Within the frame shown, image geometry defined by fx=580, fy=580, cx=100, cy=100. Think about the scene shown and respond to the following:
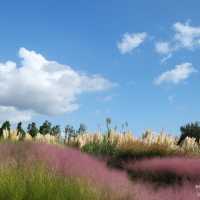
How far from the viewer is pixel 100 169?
10.9 m

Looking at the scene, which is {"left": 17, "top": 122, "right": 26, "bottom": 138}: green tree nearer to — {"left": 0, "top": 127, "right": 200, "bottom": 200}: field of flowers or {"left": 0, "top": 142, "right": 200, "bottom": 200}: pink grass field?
{"left": 0, "top": 127, "right": 200, "bottom": 200}: field of flowers

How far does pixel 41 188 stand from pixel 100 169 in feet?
10.7

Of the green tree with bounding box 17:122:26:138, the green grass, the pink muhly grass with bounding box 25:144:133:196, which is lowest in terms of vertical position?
the green grass

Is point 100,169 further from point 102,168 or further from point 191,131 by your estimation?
point 191,131

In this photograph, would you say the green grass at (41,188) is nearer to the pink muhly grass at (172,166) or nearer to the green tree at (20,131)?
the pink muhly grass at (172,166)

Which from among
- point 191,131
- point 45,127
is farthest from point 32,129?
point 191,131

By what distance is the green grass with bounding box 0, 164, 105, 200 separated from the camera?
7578 mm

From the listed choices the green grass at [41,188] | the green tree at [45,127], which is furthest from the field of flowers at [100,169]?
the green tree at [45,127]

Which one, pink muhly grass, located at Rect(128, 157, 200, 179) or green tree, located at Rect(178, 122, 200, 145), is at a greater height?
green tree, located at Rect(178, 122, 200, 145)

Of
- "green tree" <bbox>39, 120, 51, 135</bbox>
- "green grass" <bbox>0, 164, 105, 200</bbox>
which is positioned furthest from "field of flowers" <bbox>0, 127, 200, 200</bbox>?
"green tree" <bbox>39, 120, 51, 135</bbox>

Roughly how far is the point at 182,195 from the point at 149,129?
11.3 metres

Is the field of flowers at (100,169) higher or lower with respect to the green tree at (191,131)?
lower

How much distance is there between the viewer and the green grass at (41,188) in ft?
24.9

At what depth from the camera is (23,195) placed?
760cm
